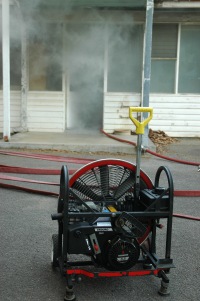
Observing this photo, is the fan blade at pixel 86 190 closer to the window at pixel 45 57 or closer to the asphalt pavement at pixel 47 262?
the asphalt pavement at pixel 47 262

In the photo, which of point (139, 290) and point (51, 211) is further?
point (51, 211)

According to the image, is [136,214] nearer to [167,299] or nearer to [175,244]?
[167,299]

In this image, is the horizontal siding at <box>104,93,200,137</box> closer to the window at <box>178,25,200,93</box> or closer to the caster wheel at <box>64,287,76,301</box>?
the window at <box>178,25,200,93</box>

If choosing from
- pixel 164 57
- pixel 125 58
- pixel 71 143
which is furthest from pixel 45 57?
pixel 164 57

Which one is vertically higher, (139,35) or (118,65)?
(139,35)

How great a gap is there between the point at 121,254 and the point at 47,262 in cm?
88

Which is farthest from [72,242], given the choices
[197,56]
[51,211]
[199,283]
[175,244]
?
[197,56]

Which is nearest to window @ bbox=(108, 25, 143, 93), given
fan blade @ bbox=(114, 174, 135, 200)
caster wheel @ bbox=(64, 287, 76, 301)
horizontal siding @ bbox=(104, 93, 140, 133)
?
horizontal siding @ bbox=(104, 93, 140, 133)

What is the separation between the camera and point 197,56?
1081cm

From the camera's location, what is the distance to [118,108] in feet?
35.1

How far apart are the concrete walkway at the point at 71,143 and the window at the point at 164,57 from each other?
73.8 inches

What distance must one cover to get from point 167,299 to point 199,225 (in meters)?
1.67

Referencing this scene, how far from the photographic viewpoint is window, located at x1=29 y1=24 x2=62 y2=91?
34.5 ft

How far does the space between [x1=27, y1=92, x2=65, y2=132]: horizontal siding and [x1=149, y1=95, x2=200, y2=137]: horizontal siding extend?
2609 mm
